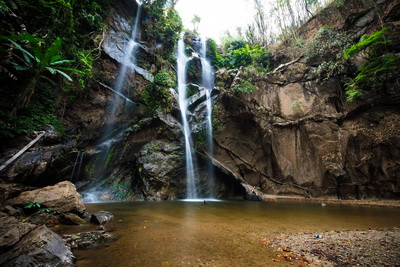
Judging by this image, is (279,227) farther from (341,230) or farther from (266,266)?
(266,266)

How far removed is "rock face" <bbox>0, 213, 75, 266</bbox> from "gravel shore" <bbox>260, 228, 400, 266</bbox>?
10.4 feet

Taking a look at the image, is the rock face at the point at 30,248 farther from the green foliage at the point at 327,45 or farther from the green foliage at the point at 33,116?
the green foliage at the point at 327,45

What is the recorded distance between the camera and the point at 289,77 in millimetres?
14414

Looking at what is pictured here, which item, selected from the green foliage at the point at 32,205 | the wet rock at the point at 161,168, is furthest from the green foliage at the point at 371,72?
the green foliage at the point at 32,205

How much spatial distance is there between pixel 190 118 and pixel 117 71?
5745 mm

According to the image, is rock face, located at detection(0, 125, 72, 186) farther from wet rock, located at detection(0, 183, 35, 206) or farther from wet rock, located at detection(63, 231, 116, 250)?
wet rock, located at detection(63, 231, 116, 250)

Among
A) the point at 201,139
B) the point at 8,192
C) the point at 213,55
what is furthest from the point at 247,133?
the point at 8,192

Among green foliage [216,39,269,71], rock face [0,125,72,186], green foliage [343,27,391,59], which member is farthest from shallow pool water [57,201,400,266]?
green foliage [216,39,269,71]

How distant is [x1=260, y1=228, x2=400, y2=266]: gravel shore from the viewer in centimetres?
278

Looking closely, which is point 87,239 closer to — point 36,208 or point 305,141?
point 36,208

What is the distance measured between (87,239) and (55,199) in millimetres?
2604

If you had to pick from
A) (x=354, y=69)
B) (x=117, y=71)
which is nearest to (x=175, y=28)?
(x=117, y=71)

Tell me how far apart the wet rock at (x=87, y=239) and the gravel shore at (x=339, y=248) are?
3079 millimetres

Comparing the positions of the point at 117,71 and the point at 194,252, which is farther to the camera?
A: the point at 117,71
